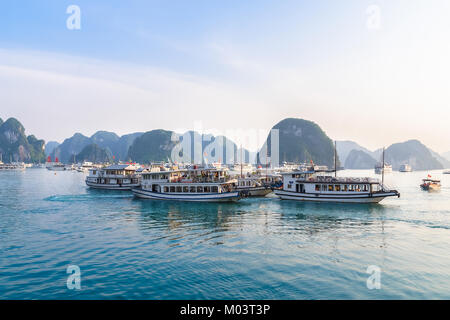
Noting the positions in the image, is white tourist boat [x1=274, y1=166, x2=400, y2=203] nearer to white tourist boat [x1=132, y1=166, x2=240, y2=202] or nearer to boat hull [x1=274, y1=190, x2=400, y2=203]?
boat hull [x1=274, y1=190, x2=400, y2=203]

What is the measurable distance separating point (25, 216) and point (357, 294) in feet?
133

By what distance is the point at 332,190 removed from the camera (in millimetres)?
50906

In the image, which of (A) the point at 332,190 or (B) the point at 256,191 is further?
(B) the point at 256,191

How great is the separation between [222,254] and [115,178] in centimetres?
6111

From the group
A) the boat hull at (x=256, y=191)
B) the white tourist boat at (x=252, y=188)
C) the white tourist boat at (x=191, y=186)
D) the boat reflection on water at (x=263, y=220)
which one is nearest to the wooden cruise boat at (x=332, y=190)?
the boat reflection on water at (x=263, y=220)

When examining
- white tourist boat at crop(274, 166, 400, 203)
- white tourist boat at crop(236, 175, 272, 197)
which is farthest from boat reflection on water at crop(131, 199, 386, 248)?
white tourist boat at crop(236, 175, 272, 197)

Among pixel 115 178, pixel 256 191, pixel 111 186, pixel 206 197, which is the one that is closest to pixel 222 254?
pixel 206 197

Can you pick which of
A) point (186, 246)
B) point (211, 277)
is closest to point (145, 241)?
point (186, 246)

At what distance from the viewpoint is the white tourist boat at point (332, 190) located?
48.7 meters

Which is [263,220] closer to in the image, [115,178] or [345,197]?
[345,197]

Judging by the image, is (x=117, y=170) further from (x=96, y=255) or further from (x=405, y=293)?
(x=405, y=293)

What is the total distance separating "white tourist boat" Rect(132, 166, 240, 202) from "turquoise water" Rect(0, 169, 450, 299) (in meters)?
9.96

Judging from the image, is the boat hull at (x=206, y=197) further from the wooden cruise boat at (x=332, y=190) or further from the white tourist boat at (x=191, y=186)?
the wooden cruise boat at (x=332, y=190)
